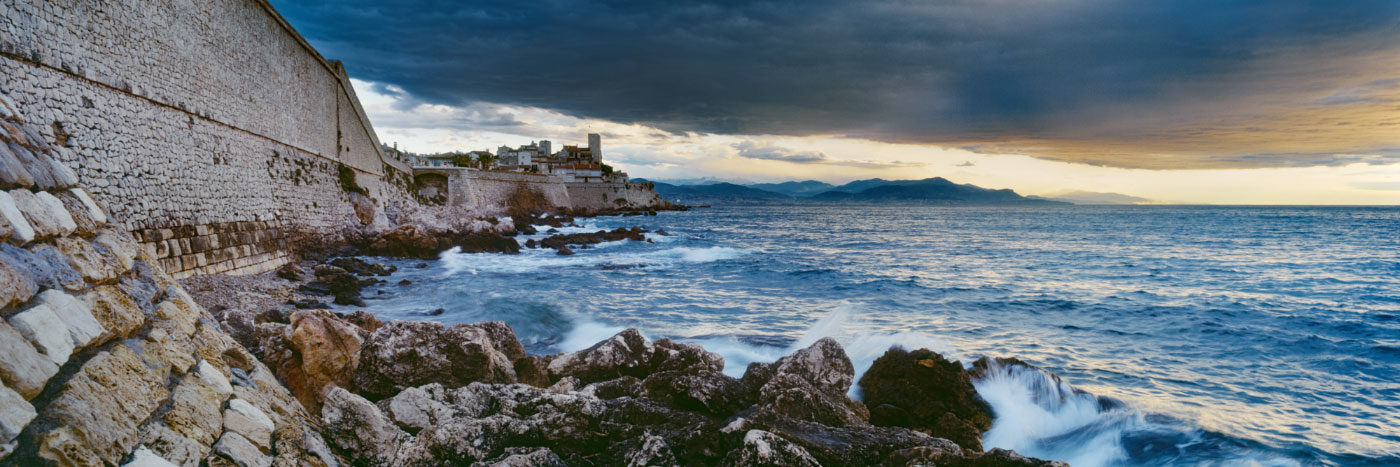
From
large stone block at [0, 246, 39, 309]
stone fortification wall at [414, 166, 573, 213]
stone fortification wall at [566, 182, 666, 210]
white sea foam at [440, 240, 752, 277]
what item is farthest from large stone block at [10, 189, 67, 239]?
stone fortification wall at [566, 182, 666, 210]

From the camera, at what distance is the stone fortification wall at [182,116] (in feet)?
26.0

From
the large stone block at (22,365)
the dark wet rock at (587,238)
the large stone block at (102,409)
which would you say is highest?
the large stone block at (22,365)

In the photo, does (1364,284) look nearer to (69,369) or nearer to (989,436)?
(989,436)

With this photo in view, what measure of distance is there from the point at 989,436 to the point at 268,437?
243 inches

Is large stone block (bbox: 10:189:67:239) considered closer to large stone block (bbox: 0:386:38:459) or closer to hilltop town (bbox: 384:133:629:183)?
large stone block (bbox: 0:386:38:459)

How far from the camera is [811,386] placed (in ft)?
15.5

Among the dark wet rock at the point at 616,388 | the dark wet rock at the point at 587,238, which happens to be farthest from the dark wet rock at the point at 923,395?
the dark wet rock at the point at 587,238

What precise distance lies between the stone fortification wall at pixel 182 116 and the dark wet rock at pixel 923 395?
846 centimetres

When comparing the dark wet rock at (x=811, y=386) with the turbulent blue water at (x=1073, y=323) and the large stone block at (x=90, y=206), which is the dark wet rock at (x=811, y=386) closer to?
the turbulent blue water at (x=1073, y=323)

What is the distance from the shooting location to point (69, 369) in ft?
7.80

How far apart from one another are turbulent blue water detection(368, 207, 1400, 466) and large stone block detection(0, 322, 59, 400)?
6.90 metres

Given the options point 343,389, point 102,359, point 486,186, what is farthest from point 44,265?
point 486,186

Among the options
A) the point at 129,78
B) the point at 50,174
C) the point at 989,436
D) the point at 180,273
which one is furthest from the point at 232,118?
the point at 989,436

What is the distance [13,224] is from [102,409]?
118cm
